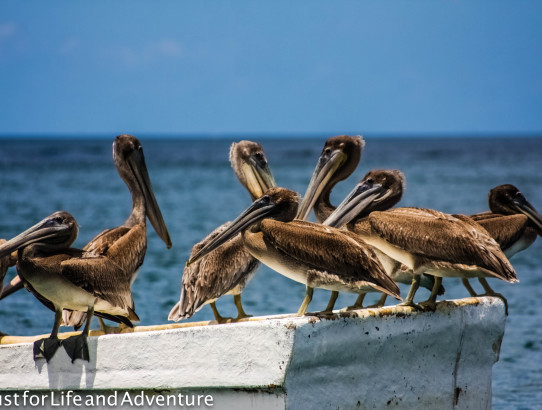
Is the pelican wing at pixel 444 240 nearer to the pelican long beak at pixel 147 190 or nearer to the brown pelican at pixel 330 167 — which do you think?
the brown pelican at pixel 330 167

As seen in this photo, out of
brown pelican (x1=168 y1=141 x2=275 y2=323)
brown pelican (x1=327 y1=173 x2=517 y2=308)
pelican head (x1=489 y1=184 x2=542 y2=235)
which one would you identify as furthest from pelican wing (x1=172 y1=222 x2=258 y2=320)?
pelican head (x1=489 y1=184 x2=542 y2=235)

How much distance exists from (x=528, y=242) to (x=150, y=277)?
11226 mm

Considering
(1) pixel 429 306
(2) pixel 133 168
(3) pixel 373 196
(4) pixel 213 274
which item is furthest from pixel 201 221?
(1) pixel 429 306

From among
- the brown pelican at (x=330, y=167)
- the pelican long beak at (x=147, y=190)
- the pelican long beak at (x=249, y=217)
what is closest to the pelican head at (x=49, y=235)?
the pelican long beak at (x=249, y=217)

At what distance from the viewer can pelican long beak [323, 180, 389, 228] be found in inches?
248

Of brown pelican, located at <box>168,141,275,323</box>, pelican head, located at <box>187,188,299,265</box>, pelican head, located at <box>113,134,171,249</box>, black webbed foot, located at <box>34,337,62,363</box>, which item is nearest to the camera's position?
black webbed foot, located at <box>34,337,62,363</box>

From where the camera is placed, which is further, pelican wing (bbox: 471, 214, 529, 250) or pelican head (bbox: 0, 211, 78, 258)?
pelican wing (bbox: 471, 214, 529, 250)

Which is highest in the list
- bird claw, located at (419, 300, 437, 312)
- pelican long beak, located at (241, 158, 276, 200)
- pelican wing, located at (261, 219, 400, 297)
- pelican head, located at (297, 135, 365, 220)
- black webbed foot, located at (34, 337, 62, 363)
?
pelican head, located at (297, 135, 365, 220)

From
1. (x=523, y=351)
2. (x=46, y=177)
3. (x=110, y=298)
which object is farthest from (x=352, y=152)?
(x=46, y=177)

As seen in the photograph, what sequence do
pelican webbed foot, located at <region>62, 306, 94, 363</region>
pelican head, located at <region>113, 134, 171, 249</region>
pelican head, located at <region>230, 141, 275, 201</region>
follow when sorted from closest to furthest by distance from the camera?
pelican webbed foot, located at <region>62, 306, 94, 363</region>
pelican head, located at <region>230, 141, 275, 201</region>
pelican head, located at <region>113, 134, 171, 249</region>

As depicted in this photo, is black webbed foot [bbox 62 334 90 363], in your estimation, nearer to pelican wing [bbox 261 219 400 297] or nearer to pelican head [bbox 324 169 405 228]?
pelican wing [bbox 261 219 400 297]

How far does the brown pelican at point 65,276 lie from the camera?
543 centimetres

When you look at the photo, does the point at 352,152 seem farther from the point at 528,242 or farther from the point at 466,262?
the point at 466,262

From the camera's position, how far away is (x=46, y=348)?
17.7 feet
